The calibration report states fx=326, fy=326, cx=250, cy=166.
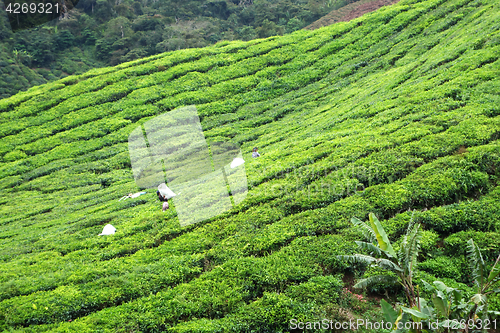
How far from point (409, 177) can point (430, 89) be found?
333 inches

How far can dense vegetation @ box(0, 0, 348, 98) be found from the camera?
172 ft

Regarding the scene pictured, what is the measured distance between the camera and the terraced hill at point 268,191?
8789 millimetres

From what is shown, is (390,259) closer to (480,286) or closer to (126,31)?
(480,286)

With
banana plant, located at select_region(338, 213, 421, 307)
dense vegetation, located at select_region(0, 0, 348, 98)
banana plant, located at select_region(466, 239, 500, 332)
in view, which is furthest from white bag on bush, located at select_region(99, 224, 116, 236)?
dense vegetation, located at select_region(0, 0, 348, 98)

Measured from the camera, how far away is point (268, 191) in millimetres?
13492

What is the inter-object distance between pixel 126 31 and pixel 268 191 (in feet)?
188

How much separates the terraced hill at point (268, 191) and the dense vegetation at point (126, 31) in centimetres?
2791

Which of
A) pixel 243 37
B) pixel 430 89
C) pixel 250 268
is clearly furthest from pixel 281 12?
pixel 250 268

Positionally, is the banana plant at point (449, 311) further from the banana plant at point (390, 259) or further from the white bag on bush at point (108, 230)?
the white bag on bush at point (108, 230)

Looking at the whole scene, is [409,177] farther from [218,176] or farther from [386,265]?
[218,176]

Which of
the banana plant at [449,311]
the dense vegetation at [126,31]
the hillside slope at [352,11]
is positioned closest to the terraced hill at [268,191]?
the banana plant at [449,311]

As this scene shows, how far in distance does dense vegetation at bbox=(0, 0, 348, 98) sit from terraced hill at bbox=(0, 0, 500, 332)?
27910 millimetres

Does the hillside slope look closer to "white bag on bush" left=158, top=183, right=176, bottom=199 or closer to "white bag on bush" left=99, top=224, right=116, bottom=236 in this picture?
"white bag on bush" left=158, top=183, right=176, bottom=199

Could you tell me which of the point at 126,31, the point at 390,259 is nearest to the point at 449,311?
the point at 390,259
